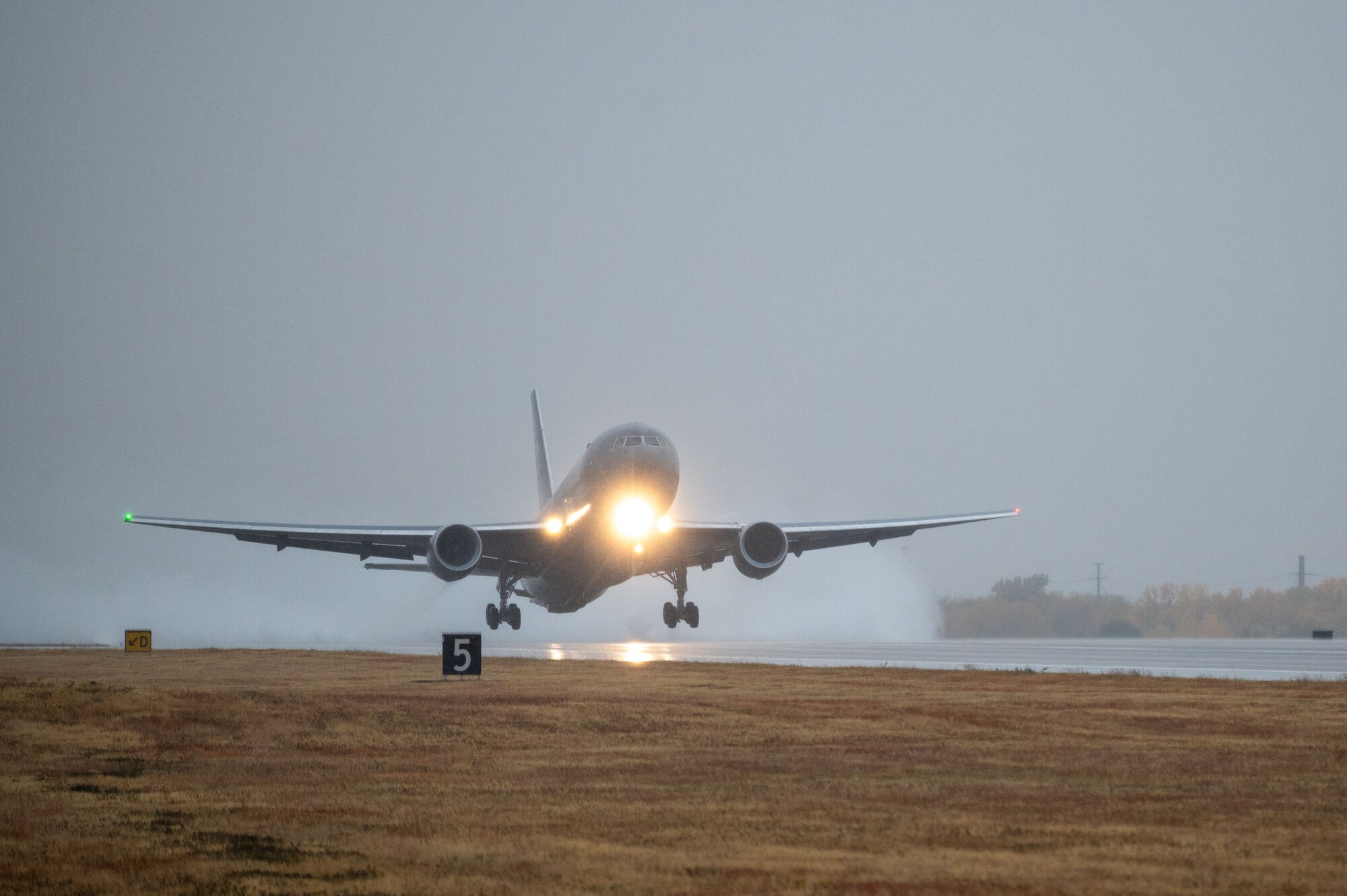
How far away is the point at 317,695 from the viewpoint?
3003cm

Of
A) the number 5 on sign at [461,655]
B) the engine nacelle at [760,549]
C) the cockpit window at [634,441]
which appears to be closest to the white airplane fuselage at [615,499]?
the cockpit window at [634,441]

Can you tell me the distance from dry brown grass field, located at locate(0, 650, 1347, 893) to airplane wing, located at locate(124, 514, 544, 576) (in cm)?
2060

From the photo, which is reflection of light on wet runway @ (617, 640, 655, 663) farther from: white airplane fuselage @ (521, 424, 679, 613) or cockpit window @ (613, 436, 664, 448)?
cockpit window @ (613, 436, 664, 448)

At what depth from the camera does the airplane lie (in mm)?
47469

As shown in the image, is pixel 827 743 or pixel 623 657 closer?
pixel 827 743

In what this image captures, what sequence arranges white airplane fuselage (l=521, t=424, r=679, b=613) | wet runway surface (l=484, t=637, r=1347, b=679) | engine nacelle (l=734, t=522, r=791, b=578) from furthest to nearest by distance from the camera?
engine nacelle (l=734, t=522, r=791, b=578), white airplane fuselage (l=521, t=424, r=679, b=613), wet runway surface (l=484, t=637, r=1347, b=679)

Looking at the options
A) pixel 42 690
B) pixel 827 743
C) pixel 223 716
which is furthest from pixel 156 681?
pixel 827 743

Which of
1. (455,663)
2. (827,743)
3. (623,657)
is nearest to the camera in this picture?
(827,743)

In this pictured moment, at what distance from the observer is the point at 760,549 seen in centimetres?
4928

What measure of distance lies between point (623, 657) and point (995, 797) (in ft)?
142

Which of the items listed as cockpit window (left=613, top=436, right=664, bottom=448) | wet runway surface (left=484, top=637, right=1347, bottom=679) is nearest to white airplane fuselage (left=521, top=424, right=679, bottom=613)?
cockpit window (left=613, top=436, right=664, bottom=448)

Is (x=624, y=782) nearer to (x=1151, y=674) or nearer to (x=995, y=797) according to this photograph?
(x=995, y=797)

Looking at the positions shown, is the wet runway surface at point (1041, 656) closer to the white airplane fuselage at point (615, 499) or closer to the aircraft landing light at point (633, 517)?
the white airplane fuselage at point (615, 499)

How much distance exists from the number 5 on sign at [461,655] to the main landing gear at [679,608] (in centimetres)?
1930
